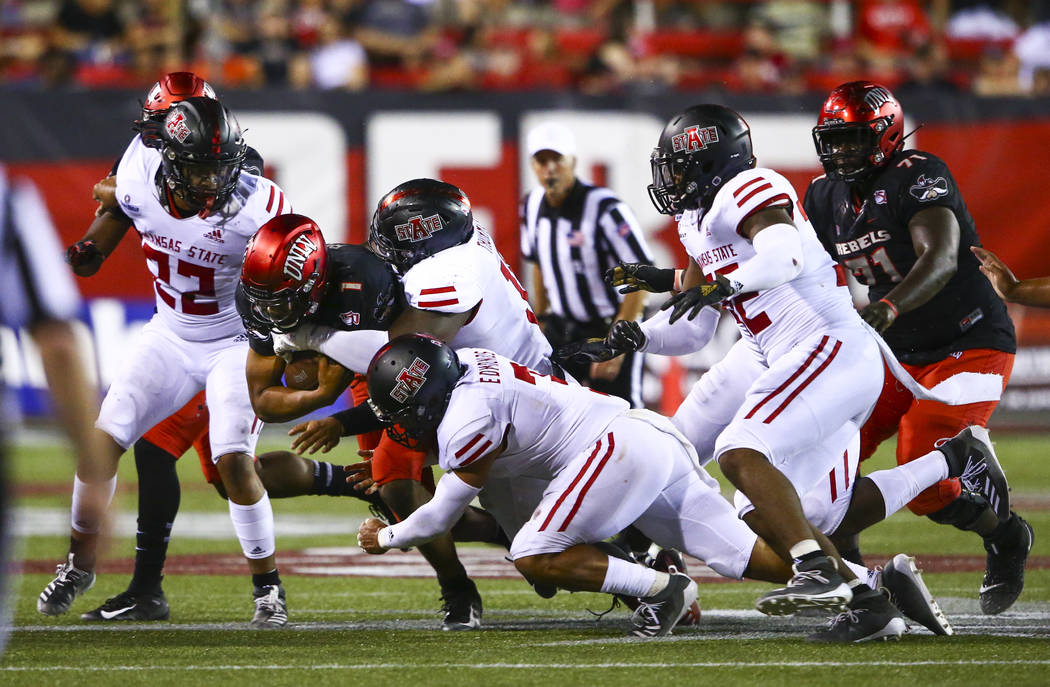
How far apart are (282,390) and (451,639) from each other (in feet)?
3.39

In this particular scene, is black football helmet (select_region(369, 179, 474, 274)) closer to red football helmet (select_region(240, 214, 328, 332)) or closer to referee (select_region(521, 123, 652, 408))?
red football helmet (select_region(240, 214, 328, 332))

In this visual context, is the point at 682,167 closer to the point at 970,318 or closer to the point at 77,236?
the point at 970,318

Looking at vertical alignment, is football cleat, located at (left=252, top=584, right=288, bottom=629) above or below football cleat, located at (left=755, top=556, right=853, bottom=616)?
below

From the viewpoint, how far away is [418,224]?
5191 mm

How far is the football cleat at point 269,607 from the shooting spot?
507cm

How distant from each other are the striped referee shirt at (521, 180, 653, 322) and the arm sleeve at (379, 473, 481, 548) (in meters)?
3.26

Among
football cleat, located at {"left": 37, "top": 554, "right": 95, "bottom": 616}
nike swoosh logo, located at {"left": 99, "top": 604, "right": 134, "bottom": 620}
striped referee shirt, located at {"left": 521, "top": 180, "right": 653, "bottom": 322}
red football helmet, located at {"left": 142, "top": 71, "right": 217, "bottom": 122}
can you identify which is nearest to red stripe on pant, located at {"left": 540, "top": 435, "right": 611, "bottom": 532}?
nike swoosh logo, located at {"left": 99, "top": 604, "right": 134, "bottom": 620}

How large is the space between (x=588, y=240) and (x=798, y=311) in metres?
2.95

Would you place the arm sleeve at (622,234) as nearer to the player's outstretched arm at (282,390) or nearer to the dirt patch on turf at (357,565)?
the dirt patch on turf at (357,565)

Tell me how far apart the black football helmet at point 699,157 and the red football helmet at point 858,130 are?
65 cm

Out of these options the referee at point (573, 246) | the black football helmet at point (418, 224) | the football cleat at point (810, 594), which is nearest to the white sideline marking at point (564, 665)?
the football cleat at point (810, 594)

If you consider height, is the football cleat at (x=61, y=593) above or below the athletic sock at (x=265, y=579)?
below

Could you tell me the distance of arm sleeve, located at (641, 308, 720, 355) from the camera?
5359mm

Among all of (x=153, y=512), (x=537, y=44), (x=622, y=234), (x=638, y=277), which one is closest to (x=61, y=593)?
(x=153, y=512)
